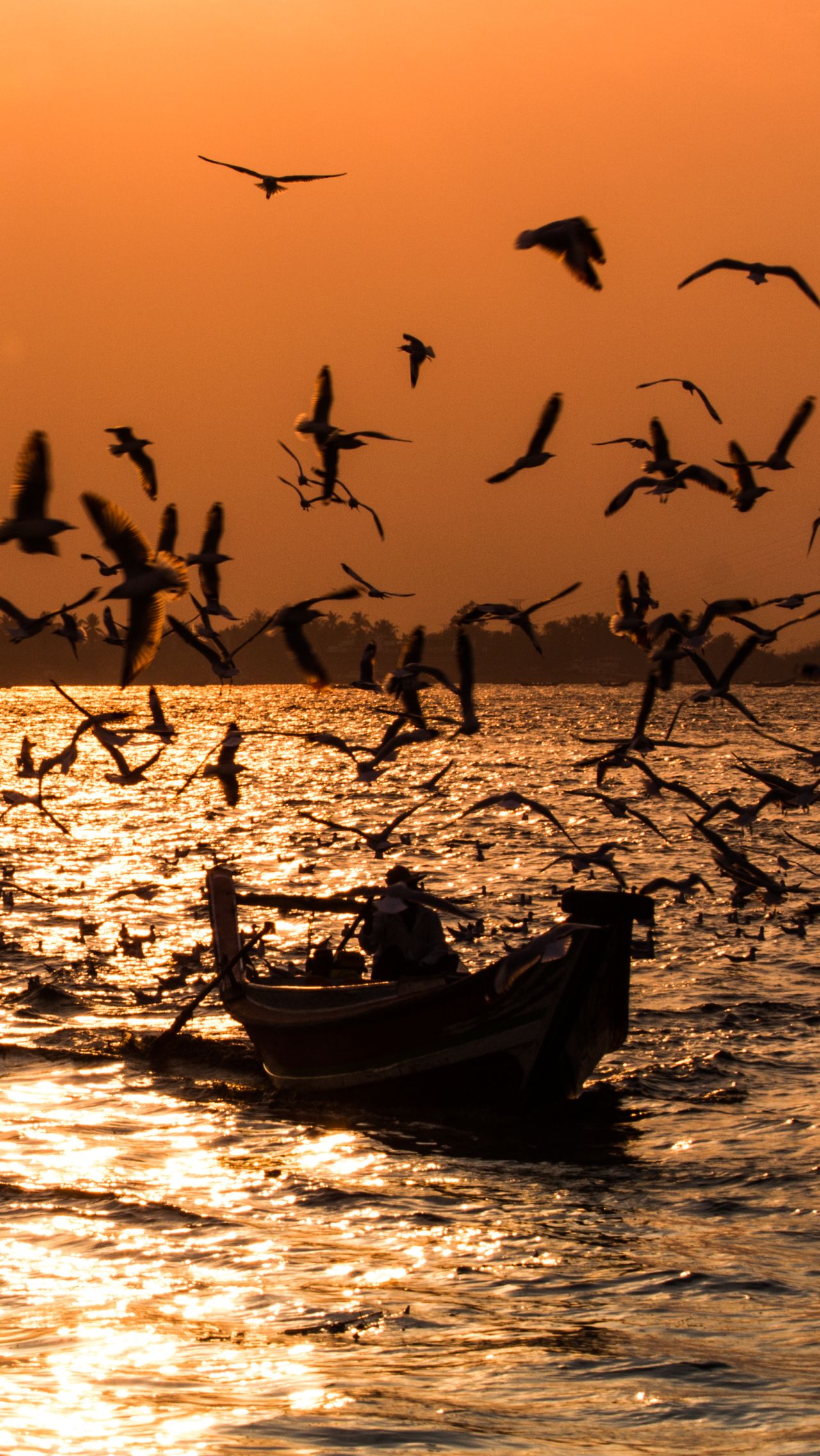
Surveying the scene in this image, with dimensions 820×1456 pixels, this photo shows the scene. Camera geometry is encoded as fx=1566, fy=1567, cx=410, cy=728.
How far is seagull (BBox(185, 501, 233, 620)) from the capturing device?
1316 centimetres

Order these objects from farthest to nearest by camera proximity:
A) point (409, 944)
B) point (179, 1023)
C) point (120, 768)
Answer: point (179, 1023) → point (409, 944) → point (120, 768)

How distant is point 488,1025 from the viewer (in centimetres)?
1630

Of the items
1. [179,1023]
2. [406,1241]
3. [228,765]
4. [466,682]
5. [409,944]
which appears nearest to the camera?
[406,1241]

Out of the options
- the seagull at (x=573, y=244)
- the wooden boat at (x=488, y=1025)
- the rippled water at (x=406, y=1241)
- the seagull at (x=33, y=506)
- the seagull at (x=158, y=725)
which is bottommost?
the rippled water at (x=406, y=1241)

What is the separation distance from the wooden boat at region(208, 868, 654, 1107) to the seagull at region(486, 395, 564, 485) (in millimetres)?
4965

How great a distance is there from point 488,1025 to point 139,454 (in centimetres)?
683

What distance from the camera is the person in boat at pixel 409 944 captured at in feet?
54.8

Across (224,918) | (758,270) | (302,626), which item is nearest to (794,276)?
(758,270)

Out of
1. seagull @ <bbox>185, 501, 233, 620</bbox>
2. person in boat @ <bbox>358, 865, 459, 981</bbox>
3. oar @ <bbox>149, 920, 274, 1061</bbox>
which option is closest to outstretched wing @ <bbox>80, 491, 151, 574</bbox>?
seagull @ <bbox>185, 501, 233, 620</bbox>

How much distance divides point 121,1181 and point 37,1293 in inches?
117

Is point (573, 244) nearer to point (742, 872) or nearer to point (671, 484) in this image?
point (671, 484)

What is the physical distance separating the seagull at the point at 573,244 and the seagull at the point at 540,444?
2.05 m

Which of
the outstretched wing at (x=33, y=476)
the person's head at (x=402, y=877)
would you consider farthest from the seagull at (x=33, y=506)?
the person's head at (x=402, y=877)

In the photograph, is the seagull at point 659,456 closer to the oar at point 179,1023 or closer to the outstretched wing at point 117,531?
the outstretched wing at point 117,531
